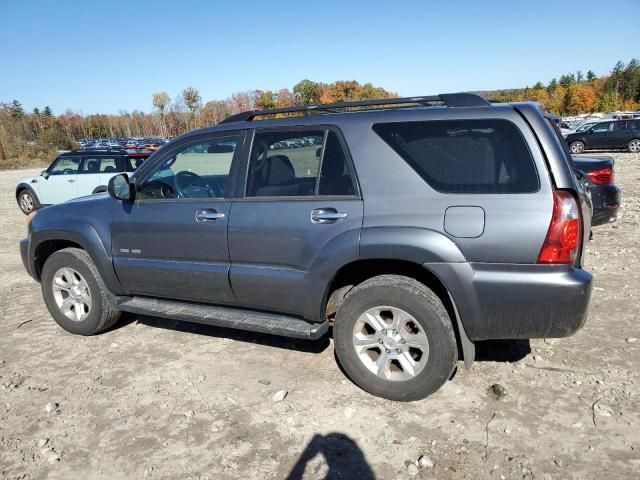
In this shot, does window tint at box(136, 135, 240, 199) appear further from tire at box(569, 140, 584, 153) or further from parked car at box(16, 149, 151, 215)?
tire at box(569, 140, 584, 153)

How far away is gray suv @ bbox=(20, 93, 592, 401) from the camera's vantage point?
9.34 feet

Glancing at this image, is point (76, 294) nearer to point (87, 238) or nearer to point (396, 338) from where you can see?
point (87, 238)

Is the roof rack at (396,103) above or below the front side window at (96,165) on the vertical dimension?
above

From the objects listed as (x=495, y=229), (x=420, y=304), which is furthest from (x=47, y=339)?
(x=495, y=229)

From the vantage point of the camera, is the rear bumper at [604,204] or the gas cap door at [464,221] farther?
the rear bumper at [604,204]

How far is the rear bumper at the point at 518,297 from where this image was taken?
2805mm

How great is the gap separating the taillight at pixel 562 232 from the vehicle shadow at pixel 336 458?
1.53m

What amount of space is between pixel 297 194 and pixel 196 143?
3.65 ft

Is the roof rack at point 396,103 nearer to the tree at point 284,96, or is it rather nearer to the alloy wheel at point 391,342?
the alloy wheel at point 391,342

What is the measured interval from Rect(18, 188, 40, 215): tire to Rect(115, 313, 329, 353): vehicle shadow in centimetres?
939

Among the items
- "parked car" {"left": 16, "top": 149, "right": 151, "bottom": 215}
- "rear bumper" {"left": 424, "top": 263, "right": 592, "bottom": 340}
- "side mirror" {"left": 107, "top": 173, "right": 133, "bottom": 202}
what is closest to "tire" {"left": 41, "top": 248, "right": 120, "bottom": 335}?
"side mirror" {"left": 107, "top": 173, "right": 133, "bottom": 202}

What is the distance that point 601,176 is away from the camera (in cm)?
636

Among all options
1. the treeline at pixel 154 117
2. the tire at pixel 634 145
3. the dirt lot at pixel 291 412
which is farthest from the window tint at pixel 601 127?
the treeline at pixel 154 117

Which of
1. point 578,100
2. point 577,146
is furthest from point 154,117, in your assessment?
point 577,146
